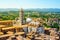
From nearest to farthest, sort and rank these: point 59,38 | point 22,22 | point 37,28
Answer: point 59,38
point 37,28
point 22,22

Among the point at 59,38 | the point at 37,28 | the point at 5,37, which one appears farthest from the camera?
the point at 37,28

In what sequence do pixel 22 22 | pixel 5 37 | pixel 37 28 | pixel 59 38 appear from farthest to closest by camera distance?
pixel 22 22 → pixel 37 28 → pixel 59 38 → pixel 5 37

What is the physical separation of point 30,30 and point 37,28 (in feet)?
1.45

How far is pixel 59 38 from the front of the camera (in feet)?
28.3

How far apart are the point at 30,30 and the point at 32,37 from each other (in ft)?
4.55

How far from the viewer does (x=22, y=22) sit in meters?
10.6

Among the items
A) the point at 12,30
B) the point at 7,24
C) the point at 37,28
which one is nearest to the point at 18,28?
the point at 12,30

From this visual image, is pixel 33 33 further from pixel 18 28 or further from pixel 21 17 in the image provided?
pixel 21 17

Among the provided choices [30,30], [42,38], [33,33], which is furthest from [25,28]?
[42,38]

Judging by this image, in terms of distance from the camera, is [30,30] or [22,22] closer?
[30,30]

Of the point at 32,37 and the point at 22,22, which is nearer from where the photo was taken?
the point at 32,37

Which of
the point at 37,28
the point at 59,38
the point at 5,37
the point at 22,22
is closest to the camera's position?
the point at 5,37

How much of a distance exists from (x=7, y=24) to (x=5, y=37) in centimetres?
296

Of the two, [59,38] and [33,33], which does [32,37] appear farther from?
[59,38]
